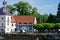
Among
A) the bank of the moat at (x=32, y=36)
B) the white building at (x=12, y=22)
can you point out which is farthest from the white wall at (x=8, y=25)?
the bank of the moat at (x=32, y=36)

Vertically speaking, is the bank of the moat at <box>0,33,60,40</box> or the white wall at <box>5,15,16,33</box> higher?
the white wall at <box>5,15,16,33</box>

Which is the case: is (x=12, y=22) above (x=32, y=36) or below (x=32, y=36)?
above

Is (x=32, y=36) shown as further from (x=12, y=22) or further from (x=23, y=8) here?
(x=23, y=8)

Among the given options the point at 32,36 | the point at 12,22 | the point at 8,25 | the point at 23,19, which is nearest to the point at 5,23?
the point at 8,25

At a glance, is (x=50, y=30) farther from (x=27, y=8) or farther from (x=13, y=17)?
(x=27, y=8)

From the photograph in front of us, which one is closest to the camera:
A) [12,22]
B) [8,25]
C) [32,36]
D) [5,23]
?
[32,36]

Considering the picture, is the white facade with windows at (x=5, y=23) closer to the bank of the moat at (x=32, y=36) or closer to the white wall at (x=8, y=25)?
the white wall at (x=8, y=25)

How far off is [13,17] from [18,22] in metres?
1.91

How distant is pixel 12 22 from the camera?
60.7 meters

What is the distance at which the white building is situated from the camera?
192ft

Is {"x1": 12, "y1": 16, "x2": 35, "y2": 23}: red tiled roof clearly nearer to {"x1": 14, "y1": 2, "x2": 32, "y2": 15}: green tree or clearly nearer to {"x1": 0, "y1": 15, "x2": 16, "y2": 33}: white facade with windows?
{"x1": 0, "y1": 15, "x2": 16, "y2": 33}: white facade with windows

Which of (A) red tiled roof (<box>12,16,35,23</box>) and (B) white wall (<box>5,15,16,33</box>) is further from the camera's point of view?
(A) red tiled roof (<box>12,16,35,23</box>)

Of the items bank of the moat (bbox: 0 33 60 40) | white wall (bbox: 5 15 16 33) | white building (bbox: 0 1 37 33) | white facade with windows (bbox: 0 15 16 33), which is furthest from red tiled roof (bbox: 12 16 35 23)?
bank of the moat (bbox: 0 33 60 40)

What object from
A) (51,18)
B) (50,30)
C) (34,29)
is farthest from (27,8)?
(50,30)
